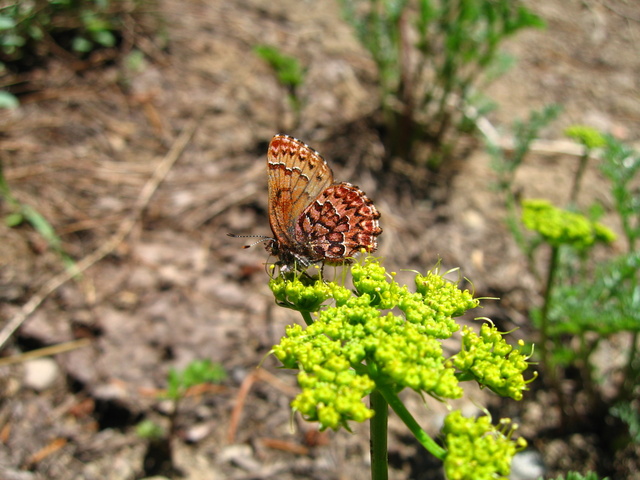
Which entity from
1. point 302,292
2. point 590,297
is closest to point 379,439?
point 302,292

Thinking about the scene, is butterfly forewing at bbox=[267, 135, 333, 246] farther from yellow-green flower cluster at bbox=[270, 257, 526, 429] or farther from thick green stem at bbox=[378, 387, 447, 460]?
thick green stem at bbox=[378, 387, 447, 460]

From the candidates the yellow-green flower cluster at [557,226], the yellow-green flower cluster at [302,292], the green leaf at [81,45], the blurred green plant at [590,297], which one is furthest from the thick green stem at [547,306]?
the green leaf at [81,45]

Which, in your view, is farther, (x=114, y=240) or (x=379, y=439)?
(x=114, y=240)

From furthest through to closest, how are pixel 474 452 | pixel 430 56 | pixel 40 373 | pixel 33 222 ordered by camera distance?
pixel 430 56 < pixel 33 222 < pixel 40 373 < pixel 474 452

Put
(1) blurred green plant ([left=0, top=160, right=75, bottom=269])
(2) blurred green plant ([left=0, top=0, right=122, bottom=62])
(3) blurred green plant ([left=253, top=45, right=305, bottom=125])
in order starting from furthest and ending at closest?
(3) blurred green plant ([left=253, top=45, right=305, bottom=125]), (2) blurred green plant ([left=0, top=0, right=122, bottom=62]), (1) blurred green plant ([left=0, top=160, right=75, bottom=269])

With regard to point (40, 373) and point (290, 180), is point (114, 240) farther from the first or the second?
point (290, 180)

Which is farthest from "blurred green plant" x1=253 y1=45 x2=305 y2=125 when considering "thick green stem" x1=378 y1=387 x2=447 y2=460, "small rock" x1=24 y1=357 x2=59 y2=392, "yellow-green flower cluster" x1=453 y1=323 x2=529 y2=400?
"thick green stem" x1=378 y1=387 x2=447 y2=460
